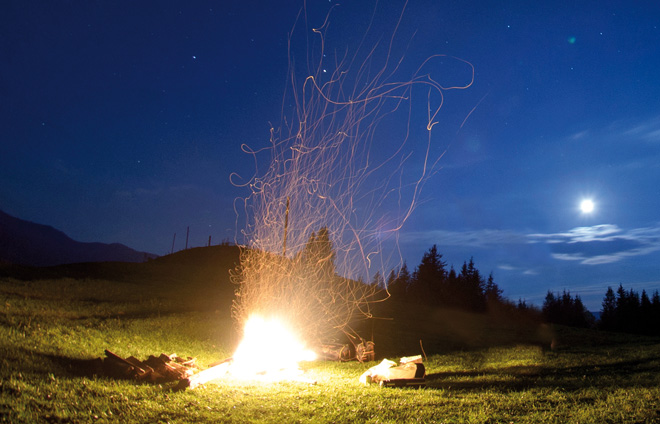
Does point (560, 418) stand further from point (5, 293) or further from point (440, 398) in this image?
point (5, 293)

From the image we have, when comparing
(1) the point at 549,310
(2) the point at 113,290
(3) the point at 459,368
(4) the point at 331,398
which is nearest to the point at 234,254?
(2) the point at 113,290

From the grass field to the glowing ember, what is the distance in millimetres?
448

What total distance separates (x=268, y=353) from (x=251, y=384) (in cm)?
326

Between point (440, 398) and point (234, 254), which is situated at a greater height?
point (234, 254)

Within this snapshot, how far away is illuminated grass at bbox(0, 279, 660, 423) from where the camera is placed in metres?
7.22

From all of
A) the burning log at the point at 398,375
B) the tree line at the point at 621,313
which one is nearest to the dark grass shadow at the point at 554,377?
the burning log at the point at 398,375

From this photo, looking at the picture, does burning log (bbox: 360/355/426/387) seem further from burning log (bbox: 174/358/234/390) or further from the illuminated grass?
burning log (bbox: 174/358/234/390)

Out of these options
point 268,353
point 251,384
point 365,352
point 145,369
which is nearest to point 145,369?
point 145,369

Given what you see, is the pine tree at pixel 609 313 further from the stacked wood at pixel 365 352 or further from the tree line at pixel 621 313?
the stacked wood at pixel 365 352

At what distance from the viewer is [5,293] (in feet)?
58.2

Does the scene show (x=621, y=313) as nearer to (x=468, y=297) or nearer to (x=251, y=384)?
(x=468, y=297)

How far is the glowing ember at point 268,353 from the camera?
454 inches

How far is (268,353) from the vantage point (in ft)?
43.5

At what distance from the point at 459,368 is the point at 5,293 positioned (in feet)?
59.0
